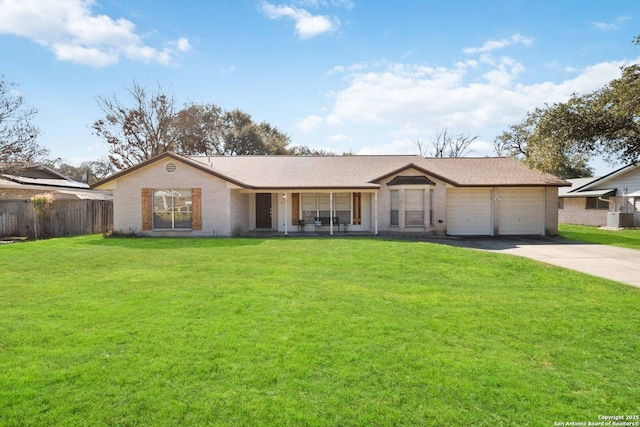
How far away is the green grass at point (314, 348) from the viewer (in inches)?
128

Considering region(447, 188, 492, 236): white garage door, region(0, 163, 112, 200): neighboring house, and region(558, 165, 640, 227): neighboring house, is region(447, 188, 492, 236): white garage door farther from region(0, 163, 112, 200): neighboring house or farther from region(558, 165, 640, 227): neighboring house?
region(0, 163, 112, 200): neighboring house

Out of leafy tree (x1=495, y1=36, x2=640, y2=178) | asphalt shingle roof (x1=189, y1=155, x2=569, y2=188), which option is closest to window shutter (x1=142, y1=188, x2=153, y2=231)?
asphalt shingle roof (x1=189, y1=155, x2=569, y2=188)

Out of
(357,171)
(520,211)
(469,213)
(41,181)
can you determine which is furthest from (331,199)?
(41,181)

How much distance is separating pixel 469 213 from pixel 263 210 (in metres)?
10.8

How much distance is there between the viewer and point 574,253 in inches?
495

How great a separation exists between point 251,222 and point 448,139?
3684 cm

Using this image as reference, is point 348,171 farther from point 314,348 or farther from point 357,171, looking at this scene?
point 314,348

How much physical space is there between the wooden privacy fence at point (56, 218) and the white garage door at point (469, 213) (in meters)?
18.3

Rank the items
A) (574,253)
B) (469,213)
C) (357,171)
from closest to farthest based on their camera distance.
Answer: (574,253) < (469,213) < (357,171)

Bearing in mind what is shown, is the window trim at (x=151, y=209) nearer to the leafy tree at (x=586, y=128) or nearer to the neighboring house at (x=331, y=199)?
the neighboring house at (x=331, y=199)

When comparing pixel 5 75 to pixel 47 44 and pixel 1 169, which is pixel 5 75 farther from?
pixel 1 169

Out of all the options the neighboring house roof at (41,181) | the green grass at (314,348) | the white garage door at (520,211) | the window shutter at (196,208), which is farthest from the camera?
the neighboring house roof at (41,181)

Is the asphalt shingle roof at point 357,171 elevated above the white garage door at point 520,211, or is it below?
above

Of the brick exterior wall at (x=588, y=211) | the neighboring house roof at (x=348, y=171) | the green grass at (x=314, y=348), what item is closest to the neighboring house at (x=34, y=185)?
the neighboring house roof at (x=348, y=171)
